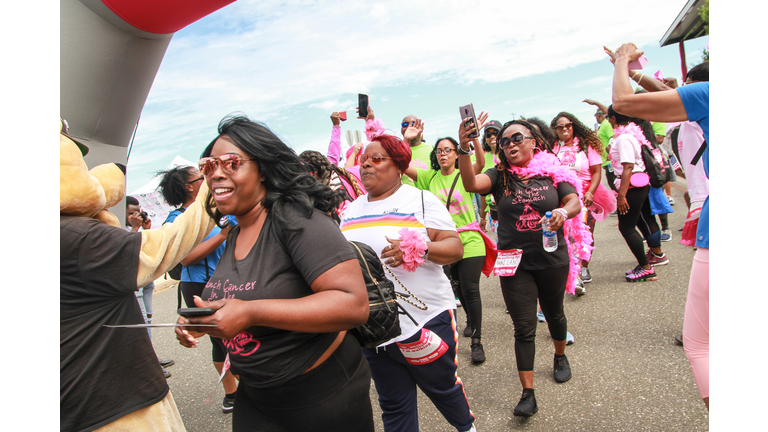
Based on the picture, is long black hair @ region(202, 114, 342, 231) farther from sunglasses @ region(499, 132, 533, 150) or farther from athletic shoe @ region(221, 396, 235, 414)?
athletic shoe @ region(221, 396, 235, 414)

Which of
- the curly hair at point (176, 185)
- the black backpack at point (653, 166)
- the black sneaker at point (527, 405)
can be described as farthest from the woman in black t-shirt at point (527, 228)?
the black backpack at point (653, 166)

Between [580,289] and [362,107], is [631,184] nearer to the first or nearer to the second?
[580,289]

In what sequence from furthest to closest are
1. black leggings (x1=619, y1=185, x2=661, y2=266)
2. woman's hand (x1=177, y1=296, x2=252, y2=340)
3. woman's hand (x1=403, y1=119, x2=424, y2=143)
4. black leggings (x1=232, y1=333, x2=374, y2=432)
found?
1. black leggings (x1=619, y1=185, x2=661, y2=266)
2. woman's hand (x1=403, y1=119, x2=424, y2=143)
3. black leggings (x1=232, y1=333, x2=374, y2=432)
4. woman's hand (x1=177, y1=296, x2=252, y2=340)

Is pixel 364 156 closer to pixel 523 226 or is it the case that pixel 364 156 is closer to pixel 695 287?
pixel 523 226

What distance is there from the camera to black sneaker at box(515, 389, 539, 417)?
115 inches

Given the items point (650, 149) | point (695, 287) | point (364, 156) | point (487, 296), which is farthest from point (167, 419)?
point (650, 149)

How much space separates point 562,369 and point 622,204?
2.85m

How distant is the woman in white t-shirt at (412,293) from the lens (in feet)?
7.67

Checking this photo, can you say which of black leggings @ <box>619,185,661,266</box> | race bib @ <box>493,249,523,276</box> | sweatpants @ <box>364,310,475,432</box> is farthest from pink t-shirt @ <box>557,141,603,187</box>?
sweatpants @ <box>364,310,475,432</box>

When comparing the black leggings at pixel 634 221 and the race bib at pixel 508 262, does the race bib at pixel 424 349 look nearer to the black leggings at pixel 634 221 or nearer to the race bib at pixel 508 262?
the race bib at pixel 508 262

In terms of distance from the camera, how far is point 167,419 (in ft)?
6.14

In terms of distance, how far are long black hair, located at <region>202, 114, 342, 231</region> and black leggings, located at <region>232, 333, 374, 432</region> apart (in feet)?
1.92

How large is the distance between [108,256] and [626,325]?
14.4ft

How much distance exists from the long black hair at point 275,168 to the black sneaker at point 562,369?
2583mm
